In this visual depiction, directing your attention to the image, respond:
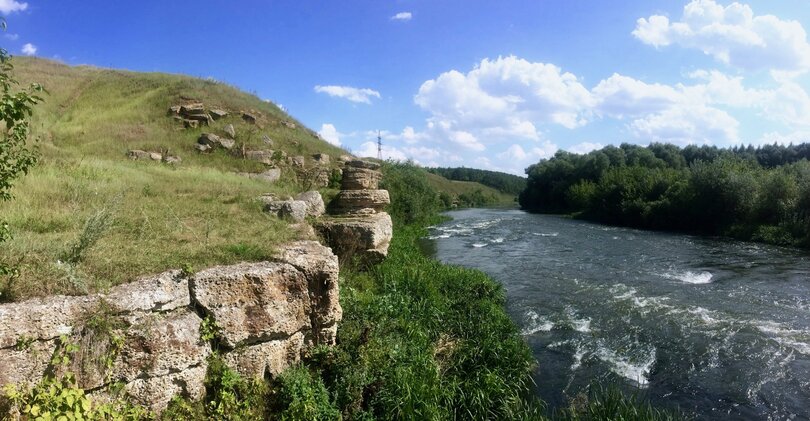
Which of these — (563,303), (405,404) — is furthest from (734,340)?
(405,404)

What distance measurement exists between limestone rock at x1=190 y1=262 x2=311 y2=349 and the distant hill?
153314 mm

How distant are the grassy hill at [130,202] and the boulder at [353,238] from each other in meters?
1.93

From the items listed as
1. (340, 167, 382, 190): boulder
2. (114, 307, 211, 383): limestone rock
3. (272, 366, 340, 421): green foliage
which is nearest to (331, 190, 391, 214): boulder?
(340, 167, 382, 190): boulder

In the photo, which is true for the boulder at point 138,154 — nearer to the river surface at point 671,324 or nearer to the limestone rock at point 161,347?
the river surface at point 671,324

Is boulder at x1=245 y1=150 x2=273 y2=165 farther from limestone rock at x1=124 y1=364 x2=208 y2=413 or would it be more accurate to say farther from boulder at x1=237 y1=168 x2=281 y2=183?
limestone rock at x1=124 y1=364 x2=208 y2=413

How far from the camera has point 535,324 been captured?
11258 mm

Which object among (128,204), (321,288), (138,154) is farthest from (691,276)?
(138,154)

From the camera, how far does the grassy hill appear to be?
5.54 meters

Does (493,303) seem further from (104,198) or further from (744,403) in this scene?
(104,198)

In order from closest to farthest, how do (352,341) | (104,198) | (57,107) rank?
1. (352,341)
2. (104,198)
3. (57,107)

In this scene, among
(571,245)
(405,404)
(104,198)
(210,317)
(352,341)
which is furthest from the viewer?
(571,245)

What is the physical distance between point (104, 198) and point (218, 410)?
6.69 metres

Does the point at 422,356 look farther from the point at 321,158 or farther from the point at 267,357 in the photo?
the point at 321,158

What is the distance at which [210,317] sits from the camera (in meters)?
5.68
